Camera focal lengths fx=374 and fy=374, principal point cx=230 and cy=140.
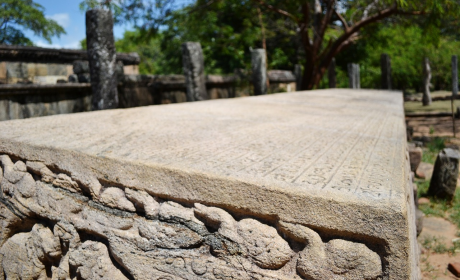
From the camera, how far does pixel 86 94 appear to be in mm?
4895

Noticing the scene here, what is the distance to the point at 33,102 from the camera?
4.16m

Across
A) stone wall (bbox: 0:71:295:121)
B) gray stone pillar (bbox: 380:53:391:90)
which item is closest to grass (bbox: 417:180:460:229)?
stone wall (bbox: 0:71:295:121)

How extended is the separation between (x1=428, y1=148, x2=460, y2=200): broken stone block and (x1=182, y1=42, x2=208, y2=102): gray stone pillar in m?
3.56

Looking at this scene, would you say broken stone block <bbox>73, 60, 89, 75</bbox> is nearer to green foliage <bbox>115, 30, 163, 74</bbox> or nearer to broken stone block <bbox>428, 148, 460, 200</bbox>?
broken stone block <bbox>428, 148, 460, 200</bbox>

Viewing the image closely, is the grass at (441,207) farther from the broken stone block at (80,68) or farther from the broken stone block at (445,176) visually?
the broken stone block at (80,68)

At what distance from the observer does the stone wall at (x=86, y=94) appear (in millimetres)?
3975

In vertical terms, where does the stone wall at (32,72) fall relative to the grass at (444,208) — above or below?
above

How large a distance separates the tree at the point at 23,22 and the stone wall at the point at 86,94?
443cm

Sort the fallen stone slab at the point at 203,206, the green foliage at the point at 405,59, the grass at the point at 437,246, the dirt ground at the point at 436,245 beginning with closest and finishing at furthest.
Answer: the fallen stone slab at the point at 203,206
the dirt ground at the point at 436,245
the grass at the point at 437,246
the green foliage at the point at 405,59

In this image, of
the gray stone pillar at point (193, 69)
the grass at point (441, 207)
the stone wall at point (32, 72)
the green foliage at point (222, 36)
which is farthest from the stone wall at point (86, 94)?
the grass at point (441, 207)

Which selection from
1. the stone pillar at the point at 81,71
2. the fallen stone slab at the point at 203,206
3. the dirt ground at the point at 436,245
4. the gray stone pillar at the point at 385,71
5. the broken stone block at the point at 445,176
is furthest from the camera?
the gray stone pillar at the point at 385,71

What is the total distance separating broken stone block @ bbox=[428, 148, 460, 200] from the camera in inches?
146

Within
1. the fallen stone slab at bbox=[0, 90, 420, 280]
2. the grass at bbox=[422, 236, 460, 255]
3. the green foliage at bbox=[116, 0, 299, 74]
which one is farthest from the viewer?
the green foliage at bbox=[116, 0, 299, 74]

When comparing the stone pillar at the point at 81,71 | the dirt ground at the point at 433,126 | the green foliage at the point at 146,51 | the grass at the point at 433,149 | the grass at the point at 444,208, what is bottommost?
the grass at the point at 444,208
